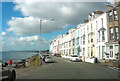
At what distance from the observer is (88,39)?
4322cm

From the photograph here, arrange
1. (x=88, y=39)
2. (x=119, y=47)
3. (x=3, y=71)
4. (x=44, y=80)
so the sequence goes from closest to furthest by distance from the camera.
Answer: (x=3, y=71), (x=44, y=80), (x=119, y=47), (x=88, y=39)

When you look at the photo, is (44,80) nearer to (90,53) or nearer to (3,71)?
(3,71)

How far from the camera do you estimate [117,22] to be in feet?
97.7

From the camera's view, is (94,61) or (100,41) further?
(100,41)

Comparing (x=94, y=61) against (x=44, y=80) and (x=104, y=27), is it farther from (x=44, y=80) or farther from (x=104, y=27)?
(x=44, y=80)

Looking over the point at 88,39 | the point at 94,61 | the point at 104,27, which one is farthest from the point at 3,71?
the point at 88,39

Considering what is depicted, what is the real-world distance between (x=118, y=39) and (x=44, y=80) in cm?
2234

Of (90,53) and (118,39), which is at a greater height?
(118,39)

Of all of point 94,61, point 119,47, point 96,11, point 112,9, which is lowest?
point 94,61

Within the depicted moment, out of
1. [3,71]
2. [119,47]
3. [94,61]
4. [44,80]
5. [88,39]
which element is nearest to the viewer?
[3,71]

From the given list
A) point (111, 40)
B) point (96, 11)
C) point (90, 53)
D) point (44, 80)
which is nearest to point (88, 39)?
point (90, 53)

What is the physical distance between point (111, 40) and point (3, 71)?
25.8 metres

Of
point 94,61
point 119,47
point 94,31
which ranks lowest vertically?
point 94,61

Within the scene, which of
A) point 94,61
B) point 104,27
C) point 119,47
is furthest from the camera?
point 104,27
